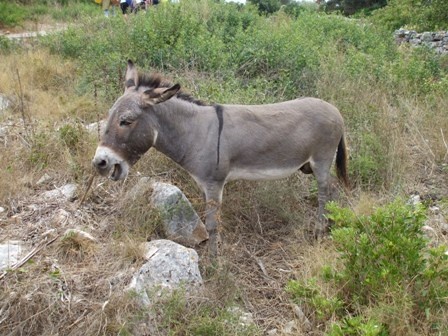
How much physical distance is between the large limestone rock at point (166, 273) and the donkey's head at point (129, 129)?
675 millimetres

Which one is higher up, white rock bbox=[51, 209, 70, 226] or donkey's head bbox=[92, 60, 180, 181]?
donkey's head bbox=[92, 60, 180, 181]

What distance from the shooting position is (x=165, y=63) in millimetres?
6938

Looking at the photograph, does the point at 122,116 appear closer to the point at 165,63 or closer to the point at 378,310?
the point at 378,310

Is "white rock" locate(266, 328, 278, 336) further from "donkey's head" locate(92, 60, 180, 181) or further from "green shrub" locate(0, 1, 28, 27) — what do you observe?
"green shrub" locate(0, 1, 28, 27)

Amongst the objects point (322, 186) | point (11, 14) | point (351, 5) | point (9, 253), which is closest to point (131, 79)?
point (9, 253)

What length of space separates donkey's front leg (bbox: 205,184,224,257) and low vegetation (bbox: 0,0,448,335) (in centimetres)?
16

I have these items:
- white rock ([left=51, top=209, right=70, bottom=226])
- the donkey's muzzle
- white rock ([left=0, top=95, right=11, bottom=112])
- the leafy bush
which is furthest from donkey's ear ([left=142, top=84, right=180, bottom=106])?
white rock ([left=0, top=95, right=11, bottom=112])

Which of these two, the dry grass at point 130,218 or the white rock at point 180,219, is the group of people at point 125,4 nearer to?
the dry grass at point 130,218

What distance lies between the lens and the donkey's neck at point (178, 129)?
386 centimetres

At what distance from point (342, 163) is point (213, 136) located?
1538 mm

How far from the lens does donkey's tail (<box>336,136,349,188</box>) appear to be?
4.71 metres

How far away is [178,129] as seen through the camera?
3896 mm

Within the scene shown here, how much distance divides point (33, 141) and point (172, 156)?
208 centimetres

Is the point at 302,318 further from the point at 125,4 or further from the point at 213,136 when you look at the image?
the point at 125,4
